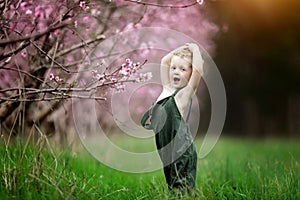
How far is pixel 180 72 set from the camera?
12.6ft

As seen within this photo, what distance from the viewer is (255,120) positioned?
21547 millimetres

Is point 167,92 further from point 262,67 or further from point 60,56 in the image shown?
point 262,67

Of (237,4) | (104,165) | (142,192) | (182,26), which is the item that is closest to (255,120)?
(237,4)

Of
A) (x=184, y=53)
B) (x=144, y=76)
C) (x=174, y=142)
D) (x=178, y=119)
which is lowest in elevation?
(x=174, y=142)

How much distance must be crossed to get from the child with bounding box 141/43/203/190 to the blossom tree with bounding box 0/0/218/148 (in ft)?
0.92

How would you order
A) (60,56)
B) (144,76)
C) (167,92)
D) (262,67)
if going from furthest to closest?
1. (262,67)
2. (60,56)
3. (144,76)
4. (167,92)

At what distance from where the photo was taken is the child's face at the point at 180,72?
3832 millimetres

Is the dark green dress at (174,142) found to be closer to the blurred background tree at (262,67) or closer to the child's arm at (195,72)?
the child's arm at (195,72)

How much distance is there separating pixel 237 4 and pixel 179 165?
15640 millimetres

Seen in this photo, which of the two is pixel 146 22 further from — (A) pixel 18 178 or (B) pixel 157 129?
(A) pixel 18 178

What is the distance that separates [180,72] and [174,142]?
1.67ft

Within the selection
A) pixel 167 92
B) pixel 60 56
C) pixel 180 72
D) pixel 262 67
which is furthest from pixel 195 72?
pixel 262 67

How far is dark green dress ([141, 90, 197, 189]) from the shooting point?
149 inches

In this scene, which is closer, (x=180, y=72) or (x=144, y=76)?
(x=180, y=72)
